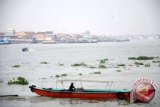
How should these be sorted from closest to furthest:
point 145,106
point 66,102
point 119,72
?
1. point 145,106
2. point 66,102
3. point 119,72

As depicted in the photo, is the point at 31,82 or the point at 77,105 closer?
the point at 77,105

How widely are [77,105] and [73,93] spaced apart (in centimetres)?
142

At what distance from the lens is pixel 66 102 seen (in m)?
28.9

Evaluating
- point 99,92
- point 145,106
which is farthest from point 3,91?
point 145,106

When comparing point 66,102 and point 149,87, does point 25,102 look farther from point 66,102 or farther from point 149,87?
point 149,87

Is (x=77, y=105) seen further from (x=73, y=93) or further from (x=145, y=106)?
(x=145, y=106)

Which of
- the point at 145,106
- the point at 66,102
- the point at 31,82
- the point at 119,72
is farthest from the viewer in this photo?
the point at 119,72

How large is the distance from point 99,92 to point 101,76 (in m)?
17.4

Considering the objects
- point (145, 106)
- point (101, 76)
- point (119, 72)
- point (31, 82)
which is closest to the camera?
point (145, 106)

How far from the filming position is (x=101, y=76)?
149ft

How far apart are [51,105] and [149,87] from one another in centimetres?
748

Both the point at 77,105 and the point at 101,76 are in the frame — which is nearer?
the point at 77,105

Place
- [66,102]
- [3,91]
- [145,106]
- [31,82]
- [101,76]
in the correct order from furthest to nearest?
[101,76], [31,82], [3,91], [66,102], [145,106]

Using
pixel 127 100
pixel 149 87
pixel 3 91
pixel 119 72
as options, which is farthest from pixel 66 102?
pixel 119 72
